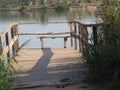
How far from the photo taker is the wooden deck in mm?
7099

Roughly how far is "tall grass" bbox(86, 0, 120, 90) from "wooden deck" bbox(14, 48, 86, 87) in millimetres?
406

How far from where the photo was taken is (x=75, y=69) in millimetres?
8141

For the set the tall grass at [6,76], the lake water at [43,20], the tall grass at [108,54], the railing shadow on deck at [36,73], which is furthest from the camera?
the lake water at [43,20]

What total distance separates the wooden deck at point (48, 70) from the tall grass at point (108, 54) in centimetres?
41

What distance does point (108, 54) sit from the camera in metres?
6.56

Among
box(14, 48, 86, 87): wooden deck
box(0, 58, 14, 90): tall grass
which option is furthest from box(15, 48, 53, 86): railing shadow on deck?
box(0, 58, 14, 90): tall grass

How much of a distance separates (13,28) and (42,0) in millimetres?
6218

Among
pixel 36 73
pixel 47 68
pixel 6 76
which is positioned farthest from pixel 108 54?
pixel 47 68

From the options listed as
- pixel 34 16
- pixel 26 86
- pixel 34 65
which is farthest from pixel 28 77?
pixel 34 16

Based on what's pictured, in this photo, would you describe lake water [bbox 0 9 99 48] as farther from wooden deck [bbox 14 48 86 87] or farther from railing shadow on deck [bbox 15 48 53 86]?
railing shadow on deck [bbox 15 48 53 86]

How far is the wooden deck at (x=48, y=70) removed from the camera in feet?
23.3

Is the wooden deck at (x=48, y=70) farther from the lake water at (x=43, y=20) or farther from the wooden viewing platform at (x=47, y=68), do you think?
the lake water at (x=43, y=20)

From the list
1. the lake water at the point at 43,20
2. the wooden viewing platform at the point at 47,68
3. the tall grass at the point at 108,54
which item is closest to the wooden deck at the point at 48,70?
the wooden viewing platform at the point at 47,68

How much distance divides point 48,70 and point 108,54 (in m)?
2.05
